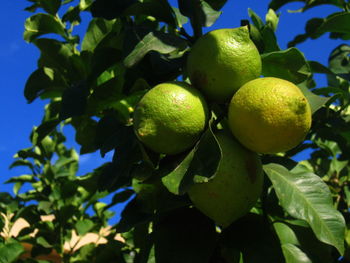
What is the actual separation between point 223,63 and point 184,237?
46 centimetres

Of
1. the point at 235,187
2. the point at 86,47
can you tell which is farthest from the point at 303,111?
the point at 86,47

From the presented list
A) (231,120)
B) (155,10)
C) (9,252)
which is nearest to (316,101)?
(231,120)

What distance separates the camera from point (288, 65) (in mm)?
1154

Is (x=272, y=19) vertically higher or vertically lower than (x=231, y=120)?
higher

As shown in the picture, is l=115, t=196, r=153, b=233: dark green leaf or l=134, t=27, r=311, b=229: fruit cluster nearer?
l=134, t=27, r=311, b=229: fruit cluster

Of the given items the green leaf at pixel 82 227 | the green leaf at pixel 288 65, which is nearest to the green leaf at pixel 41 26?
the green leaf at pixel 288 65

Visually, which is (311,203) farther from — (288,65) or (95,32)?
(95,32)

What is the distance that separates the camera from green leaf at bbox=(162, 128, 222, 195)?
36.2 inches

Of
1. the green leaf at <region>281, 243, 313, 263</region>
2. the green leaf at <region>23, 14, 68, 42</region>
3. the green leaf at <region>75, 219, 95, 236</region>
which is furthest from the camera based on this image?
the green leaf at <region>75, 219, 95, 236</region>

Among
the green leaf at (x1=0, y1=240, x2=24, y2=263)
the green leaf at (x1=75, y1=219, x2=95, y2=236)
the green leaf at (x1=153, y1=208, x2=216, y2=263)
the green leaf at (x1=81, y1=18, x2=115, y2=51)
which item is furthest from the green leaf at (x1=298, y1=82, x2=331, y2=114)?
the green leaf at (x1=75, y1=219, x2=95, y2=236)

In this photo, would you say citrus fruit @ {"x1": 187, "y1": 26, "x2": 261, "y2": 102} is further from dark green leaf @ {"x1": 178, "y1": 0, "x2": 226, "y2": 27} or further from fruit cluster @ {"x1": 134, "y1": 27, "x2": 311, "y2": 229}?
dark green leaf @ {"x1": 178, "y1": 0, "x2": 226, "y2": 27}

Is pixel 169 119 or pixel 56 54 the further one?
pixel 56 54

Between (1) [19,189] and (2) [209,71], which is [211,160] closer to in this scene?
(2) [209,71]

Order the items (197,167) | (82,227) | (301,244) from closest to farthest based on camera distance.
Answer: (197,167)
(301,244)
(82,227)
